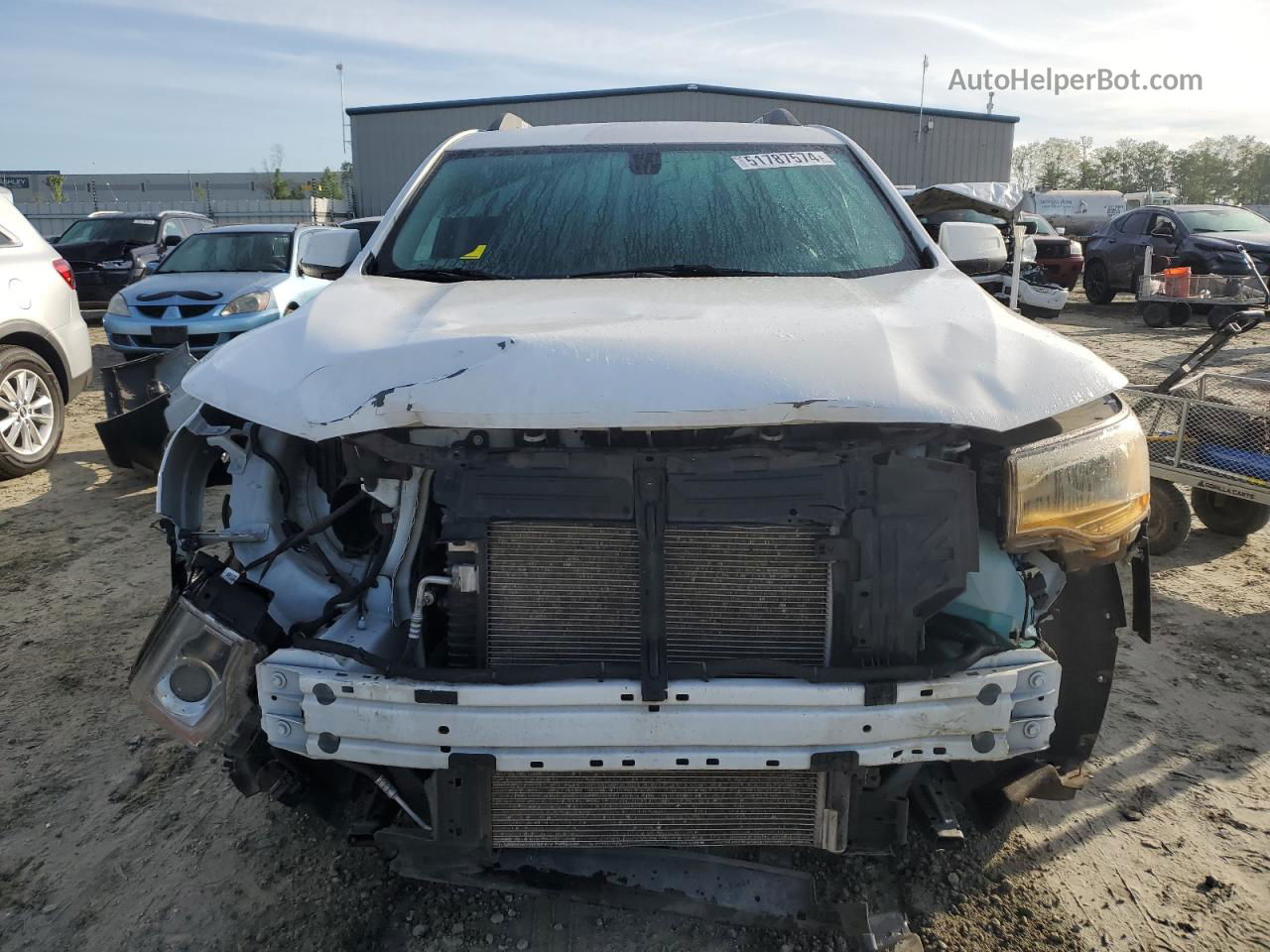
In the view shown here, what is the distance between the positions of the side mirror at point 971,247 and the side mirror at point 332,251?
2.13 meters

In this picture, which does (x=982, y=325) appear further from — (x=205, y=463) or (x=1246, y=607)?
(x=1246, y=607)

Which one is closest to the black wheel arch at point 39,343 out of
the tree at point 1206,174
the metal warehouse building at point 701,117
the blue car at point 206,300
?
the blue car at point 206,300

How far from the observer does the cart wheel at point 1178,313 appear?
44.2 feet

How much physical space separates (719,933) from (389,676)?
103cm

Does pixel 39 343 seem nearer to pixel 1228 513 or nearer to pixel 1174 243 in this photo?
pixel 1228 513

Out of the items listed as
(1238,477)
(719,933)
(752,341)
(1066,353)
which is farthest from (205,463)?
(1238,477)

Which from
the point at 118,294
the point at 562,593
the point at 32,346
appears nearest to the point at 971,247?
the point at 562,593

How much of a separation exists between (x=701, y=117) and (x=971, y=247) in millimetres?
26146

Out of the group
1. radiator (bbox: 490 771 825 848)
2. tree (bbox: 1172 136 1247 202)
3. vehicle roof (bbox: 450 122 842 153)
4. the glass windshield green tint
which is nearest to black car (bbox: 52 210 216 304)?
vehicle roof (bbox: 450 122 842 153)

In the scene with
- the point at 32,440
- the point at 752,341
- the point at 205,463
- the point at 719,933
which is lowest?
the point at 719,933

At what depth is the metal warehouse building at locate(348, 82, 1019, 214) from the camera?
27766 mm

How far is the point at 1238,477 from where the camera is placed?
4.14 meters

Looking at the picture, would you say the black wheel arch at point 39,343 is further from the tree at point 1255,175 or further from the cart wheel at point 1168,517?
the tree at point 1255,175

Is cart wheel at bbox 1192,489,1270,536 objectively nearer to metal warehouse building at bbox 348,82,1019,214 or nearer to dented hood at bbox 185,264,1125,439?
dented hood at bbox 185,264,1125,439
